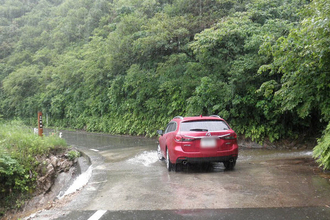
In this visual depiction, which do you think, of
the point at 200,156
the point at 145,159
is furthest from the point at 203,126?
the point at 145,159

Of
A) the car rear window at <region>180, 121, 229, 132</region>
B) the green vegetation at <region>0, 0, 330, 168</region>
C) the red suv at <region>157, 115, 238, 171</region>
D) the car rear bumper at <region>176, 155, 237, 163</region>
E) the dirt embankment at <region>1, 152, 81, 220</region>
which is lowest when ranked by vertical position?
the dirt embankment at <region>1, 152, 81, 220</region>

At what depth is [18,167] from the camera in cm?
877

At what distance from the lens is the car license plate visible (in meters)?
7.79

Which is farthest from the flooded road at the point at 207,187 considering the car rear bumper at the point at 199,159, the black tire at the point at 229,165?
the car rear bumper at the point at 199,159

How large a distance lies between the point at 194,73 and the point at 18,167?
1004 cm

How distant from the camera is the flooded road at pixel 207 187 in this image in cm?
538

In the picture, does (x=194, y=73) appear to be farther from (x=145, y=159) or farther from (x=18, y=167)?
(x=18, y=167)

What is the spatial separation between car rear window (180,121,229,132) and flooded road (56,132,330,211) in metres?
1.24

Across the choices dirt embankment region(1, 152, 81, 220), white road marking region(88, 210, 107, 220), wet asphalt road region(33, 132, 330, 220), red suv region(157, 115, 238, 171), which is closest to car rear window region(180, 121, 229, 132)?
red suv region(157, 115, 238, 171)

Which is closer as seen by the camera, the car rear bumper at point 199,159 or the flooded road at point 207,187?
the flooded road at point 207,187

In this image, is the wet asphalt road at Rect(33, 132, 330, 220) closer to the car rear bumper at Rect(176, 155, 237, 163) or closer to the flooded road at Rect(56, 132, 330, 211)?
the flooded road at Rect(56, 132, 330, 211)

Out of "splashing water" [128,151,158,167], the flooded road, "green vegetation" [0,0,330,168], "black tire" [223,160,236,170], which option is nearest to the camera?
the flooded road

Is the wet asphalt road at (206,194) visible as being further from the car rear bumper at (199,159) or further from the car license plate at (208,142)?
the car license plate at (208,142)

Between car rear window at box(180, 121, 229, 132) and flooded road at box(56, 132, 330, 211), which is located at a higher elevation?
car rear window at box(180, 121, 229, 132)
